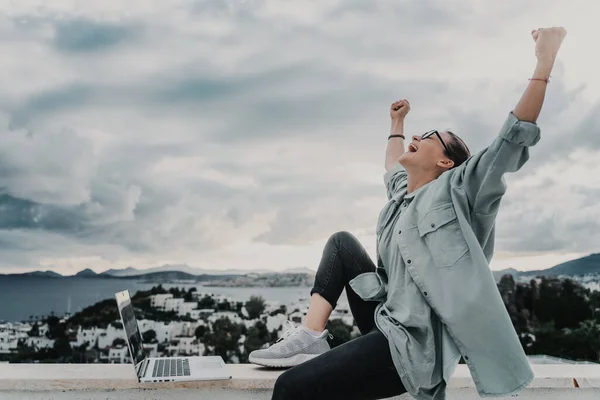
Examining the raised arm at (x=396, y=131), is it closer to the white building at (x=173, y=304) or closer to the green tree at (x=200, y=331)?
the green tree at (x=200, y=331)

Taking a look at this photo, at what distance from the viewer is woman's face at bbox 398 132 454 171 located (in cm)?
187

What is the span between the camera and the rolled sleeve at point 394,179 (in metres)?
2.11

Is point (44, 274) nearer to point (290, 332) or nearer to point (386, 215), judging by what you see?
point (290, 332)

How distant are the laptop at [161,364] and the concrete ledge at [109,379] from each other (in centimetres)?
4

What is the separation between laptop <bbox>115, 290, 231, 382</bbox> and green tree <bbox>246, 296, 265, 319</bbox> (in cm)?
479

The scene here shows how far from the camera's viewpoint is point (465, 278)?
1588 mm

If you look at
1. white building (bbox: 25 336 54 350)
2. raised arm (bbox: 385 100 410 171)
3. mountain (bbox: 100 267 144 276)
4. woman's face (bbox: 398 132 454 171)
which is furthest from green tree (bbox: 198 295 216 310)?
woman's face (bbox: 398 132 454 171)

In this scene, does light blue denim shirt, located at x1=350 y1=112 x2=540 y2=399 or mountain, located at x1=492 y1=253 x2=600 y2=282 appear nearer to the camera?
light blue denim shirt, located at x1=350 y1=112 x2=540 y2=399

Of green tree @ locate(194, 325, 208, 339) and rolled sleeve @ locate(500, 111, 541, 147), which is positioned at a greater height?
rolled sleeve @ locate(500, 111, 541, 147)

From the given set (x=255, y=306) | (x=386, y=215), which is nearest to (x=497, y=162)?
(x=386, y=215)

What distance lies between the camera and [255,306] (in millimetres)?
7156

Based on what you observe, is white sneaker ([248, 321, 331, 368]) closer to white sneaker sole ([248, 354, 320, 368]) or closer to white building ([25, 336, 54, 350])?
white sneaker sole ([248, 354, 320, 368])

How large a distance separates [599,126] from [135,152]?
7.51 meters

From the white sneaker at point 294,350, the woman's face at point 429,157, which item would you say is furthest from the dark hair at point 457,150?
the white sneaker at point 294,350
